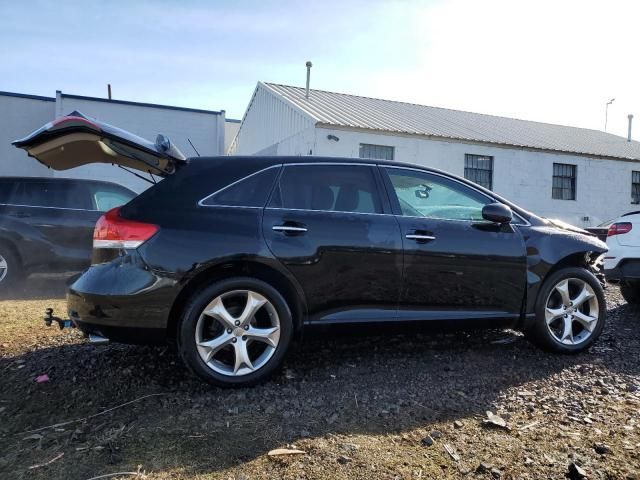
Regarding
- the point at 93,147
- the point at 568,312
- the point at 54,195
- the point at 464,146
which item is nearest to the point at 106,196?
the point at 54,195

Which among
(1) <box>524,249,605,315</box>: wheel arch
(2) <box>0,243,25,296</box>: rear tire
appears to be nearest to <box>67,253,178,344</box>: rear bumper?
(1) <box>524,249,605,315</box>: wheel arch

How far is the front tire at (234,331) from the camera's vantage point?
3131 mm

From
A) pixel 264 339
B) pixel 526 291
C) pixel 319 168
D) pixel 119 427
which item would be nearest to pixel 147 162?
pixel 319 168

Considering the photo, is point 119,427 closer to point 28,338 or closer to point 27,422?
point 27,422

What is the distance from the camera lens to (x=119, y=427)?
2.75 metres

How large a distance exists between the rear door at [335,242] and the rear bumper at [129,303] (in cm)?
79

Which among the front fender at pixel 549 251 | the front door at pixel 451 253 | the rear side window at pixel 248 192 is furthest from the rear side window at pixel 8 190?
the front fender at pixel 549 251

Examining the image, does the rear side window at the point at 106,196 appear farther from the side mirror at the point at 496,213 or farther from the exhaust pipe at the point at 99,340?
the side mirror at the point at 496,213

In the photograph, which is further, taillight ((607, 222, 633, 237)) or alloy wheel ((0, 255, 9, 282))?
alloy wheel ((0, 255, 9, 282))

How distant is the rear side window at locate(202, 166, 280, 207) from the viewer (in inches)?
134

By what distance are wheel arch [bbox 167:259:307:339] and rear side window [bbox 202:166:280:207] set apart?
0.42 meters

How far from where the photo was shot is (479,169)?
58.5 ft

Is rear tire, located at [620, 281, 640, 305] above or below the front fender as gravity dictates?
below

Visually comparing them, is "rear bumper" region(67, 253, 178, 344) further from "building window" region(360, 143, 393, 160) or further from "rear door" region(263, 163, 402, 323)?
"building window" region(360, 143, 393, 160)
